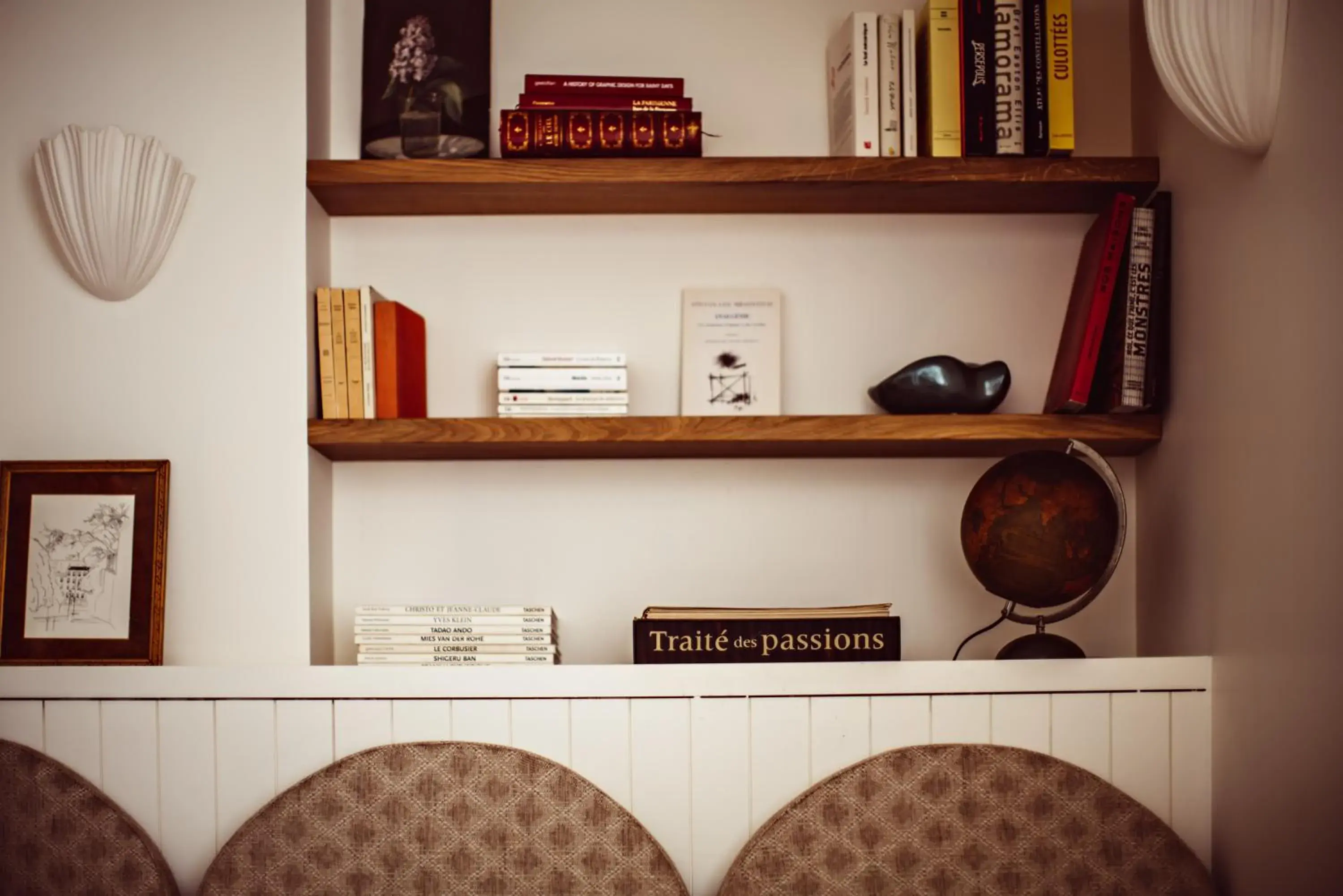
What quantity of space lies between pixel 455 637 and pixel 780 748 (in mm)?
598

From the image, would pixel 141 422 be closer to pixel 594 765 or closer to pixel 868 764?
pixel 594 765

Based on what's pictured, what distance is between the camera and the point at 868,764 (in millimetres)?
1953

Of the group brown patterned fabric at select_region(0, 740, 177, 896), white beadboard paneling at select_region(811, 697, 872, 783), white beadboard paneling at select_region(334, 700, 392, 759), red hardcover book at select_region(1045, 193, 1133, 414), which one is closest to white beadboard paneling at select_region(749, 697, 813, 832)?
white beadboard paneling at select_region(811, 697, 872, 783)

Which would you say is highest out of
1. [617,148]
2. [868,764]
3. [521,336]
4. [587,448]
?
[617,148]

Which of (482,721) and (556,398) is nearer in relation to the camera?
(482,721)

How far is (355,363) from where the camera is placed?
6.92 ft

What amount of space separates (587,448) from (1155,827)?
118cm

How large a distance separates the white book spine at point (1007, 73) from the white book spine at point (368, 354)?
3.88ft

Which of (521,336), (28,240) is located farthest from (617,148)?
(28,240)

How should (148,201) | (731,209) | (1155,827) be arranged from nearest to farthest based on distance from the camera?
(1155,827) < (148,201) < (731,209)

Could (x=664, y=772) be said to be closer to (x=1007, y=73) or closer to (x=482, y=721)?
(x=482, y=721)

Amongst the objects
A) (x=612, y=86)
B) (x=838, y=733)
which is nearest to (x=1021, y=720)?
Result: (x=838, y=733)

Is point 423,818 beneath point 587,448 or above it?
beneath

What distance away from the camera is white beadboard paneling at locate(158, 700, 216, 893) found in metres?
2.00
